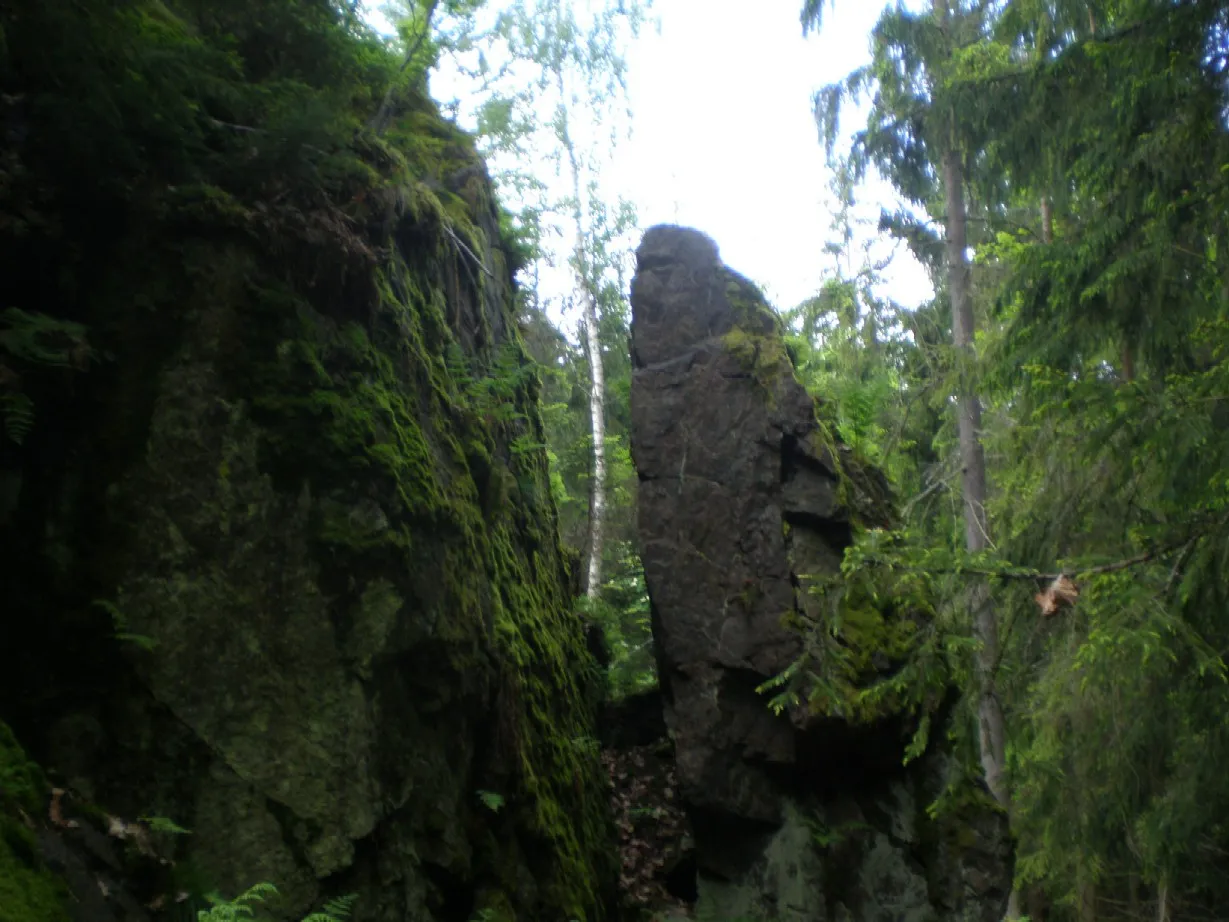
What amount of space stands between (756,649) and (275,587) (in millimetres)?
5069

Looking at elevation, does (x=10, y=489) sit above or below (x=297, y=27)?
below

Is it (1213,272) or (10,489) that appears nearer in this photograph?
(10,489)

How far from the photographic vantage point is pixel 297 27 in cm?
516

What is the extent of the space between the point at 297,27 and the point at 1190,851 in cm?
822

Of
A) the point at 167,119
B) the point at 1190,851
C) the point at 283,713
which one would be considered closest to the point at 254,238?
the point at 167,119

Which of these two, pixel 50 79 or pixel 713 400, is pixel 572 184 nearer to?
pixel 713 400

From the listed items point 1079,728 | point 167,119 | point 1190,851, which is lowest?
point 1190,851

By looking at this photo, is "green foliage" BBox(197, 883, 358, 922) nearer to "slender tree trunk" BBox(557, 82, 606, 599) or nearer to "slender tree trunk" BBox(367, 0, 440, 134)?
"slender tree trunk" BBox(367, 0, 440, 134)

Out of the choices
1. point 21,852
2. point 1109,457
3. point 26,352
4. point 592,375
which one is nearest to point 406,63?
point 26,352

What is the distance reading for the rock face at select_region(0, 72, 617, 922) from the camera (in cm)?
418

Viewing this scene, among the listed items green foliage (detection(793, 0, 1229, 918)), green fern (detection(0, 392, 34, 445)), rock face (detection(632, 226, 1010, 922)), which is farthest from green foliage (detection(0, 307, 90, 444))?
rock face (detection(632, 226, 1010, 922))

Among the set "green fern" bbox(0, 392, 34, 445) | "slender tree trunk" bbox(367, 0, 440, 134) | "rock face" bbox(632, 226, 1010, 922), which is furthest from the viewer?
"rock face" bbox(632, 226, 1010, 922)

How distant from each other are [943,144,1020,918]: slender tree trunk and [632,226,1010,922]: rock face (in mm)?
2146

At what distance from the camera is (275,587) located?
4.86 meters
